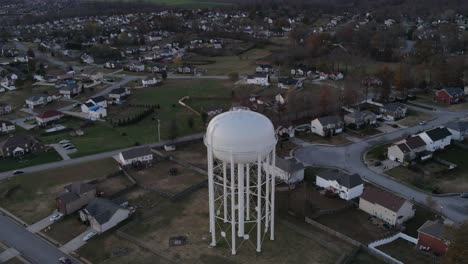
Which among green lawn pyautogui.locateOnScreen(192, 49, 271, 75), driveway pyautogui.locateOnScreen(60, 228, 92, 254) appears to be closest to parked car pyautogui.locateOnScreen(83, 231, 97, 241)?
driveway pyautogui.locateOnScreen(60, 228, 92, 254)

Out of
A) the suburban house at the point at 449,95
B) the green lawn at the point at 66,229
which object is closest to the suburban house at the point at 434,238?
the green lawn at the point at 66,229

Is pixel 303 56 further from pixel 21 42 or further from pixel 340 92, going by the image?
pixel 21 42

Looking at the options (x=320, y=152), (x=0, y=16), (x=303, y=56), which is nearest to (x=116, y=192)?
(x=320, y=152)

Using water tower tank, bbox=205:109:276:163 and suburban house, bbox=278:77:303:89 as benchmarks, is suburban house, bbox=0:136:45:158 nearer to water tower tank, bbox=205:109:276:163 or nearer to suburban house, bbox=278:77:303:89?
water tower tank, bbox=205:109:276:163

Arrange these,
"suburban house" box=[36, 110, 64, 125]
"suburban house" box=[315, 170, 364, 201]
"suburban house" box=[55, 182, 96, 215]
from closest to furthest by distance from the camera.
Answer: "suburban house" box=[55, 182, 96, 215], "suburban house" box=[315, 170, 364, 201], "suburban house" box=[36, 110, 64, 125]

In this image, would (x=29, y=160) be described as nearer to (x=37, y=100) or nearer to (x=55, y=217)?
(x=55, y=217)

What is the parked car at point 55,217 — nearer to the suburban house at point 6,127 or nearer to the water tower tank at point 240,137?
the water tower tank at point 240,137
